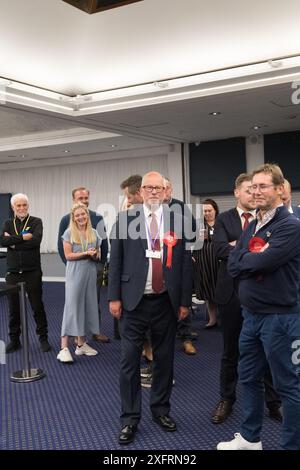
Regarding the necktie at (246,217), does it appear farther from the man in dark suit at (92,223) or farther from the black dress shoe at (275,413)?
the man in dark suit at (92,223)

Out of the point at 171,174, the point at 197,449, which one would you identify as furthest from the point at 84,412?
the point at 171,174

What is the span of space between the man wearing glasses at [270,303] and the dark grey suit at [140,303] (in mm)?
517

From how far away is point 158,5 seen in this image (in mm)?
4414

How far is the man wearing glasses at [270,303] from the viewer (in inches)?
86.4

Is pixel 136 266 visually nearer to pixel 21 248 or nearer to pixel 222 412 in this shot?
pixel 222 412

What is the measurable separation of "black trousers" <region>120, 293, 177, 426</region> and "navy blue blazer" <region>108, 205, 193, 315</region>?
0.07 meters

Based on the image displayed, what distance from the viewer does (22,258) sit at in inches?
180

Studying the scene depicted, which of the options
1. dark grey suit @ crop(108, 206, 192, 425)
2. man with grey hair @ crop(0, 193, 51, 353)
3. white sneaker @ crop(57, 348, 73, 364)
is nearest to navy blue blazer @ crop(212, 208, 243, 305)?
dark grey suit @ crop(108, 206, 192, 425)

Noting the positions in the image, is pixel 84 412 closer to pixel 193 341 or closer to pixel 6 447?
pixel 6 447

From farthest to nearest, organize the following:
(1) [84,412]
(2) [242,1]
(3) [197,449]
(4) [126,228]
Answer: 1. (2) [242,1]
2. (1) [84,412]
3. (4) [126,228]
4. (3) [197,449]

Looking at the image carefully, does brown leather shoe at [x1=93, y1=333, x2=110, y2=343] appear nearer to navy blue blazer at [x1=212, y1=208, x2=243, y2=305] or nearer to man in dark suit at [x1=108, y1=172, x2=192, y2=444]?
man in dark suit at [x1=108, y1=172, x2=192, y2=444]

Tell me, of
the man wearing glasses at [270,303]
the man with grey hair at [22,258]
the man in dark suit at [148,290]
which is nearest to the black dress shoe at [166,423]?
the man in dark suit at [148,290]

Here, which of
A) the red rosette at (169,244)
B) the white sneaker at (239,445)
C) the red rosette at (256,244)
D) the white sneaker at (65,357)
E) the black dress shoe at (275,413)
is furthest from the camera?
the white sneaker at (65,357)

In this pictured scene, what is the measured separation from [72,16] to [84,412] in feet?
11.9
